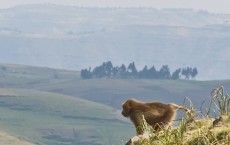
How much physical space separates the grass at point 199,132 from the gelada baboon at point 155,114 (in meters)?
0.47

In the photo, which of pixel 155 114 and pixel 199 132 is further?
pixel 155 114

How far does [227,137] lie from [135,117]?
419cm

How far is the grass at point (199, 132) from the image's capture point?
10109 mm

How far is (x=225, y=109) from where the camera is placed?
12.3m

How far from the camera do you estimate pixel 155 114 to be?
13.0 m

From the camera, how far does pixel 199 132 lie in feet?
34.5

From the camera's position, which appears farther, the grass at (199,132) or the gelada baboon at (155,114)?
the gelada baboon at (155,114)

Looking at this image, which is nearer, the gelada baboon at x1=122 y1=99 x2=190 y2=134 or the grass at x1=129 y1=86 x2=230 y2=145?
the grass at x1=129 y1=86 x2=230 y2=145

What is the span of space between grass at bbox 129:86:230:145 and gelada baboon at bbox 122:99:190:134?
47cm

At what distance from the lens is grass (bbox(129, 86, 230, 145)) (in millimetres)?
10109

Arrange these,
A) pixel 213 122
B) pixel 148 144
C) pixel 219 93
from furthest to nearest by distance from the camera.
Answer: pixel 219 93 → pixel 213 122 → pixel 148 144

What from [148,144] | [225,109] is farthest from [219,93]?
[148,144]

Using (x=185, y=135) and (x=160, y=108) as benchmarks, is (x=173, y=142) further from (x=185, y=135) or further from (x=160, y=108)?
(x=160, y=108)

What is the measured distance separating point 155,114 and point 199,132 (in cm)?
258
